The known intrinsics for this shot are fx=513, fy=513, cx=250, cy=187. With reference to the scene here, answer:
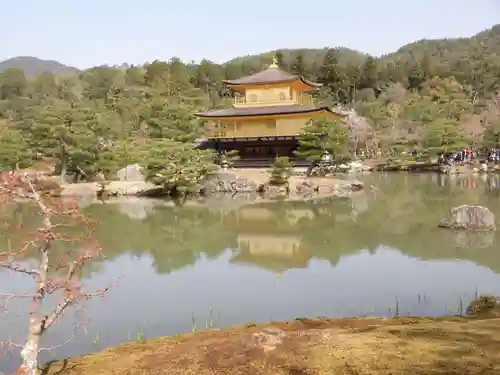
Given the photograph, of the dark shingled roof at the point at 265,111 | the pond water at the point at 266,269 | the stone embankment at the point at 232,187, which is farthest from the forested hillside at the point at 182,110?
the pond water at the point at 266,269

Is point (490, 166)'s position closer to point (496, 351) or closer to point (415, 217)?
point (415, 217)

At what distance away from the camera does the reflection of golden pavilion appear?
9.25 meters

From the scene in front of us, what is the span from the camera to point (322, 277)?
7.85 metres

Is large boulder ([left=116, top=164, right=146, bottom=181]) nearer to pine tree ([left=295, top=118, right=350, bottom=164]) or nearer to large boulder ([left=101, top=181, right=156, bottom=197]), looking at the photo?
large boulder ([left=101, top=181, right=156, bottom=197])

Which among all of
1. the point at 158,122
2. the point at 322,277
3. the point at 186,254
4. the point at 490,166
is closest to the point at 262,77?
the point at 158,122

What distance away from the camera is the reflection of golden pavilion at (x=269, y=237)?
9.25m

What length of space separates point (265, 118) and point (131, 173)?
720 cm

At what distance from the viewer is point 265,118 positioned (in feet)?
83.1

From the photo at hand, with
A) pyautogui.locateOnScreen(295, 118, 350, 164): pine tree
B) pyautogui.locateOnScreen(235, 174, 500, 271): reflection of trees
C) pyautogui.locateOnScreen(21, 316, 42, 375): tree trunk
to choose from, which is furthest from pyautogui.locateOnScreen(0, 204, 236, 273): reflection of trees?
pyautogui.locateOnScreen(295, 118, 350, 164): pine tree

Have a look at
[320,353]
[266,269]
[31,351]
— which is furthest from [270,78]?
[31,351]

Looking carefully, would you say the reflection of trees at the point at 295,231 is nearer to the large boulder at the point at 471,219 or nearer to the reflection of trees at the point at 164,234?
the reflection of trees at the point at 164,234

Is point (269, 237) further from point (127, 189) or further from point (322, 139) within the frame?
point (322, 139)

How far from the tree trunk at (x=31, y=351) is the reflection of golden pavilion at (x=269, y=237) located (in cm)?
514

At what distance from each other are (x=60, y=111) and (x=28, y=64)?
6385 inches
